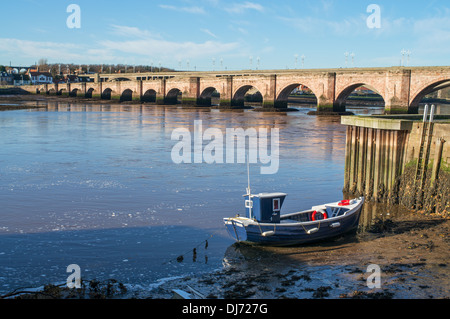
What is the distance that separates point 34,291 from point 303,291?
6.25 meters

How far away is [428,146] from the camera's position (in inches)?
728

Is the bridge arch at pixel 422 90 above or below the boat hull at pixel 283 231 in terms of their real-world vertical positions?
above

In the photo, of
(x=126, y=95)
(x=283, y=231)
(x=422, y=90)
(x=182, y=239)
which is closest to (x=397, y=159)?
(x=283, y=231)

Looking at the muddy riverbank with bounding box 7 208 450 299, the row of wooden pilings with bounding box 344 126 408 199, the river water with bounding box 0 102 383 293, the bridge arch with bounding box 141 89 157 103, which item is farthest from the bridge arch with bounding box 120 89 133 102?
the muddy riverbank with bounding box 7 208 450 299

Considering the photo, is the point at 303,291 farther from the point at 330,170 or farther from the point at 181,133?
the point at 181,133

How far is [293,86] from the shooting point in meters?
87.6

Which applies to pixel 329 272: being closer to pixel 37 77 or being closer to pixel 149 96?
pixel 149 96

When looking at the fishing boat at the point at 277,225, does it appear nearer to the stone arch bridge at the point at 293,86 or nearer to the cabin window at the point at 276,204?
the cabin window at the point at 276,204

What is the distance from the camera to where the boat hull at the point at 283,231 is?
14.4m

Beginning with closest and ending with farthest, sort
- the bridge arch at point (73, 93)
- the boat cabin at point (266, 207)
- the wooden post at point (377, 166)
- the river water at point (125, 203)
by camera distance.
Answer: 1. the river water at point (125, 203)
2. the boat cabin at point (266, 207)
3. the wooden post at point (377, 166)
4. the bridge arch at point (73, 93)

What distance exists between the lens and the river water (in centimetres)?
1312

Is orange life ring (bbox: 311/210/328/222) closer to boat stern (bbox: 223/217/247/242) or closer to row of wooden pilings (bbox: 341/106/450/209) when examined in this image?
boat stern (bbox: 223/217/247/242)

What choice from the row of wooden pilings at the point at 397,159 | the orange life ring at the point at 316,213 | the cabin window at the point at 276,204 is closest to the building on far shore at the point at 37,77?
the row of wooden pilings at the point at 397,159
